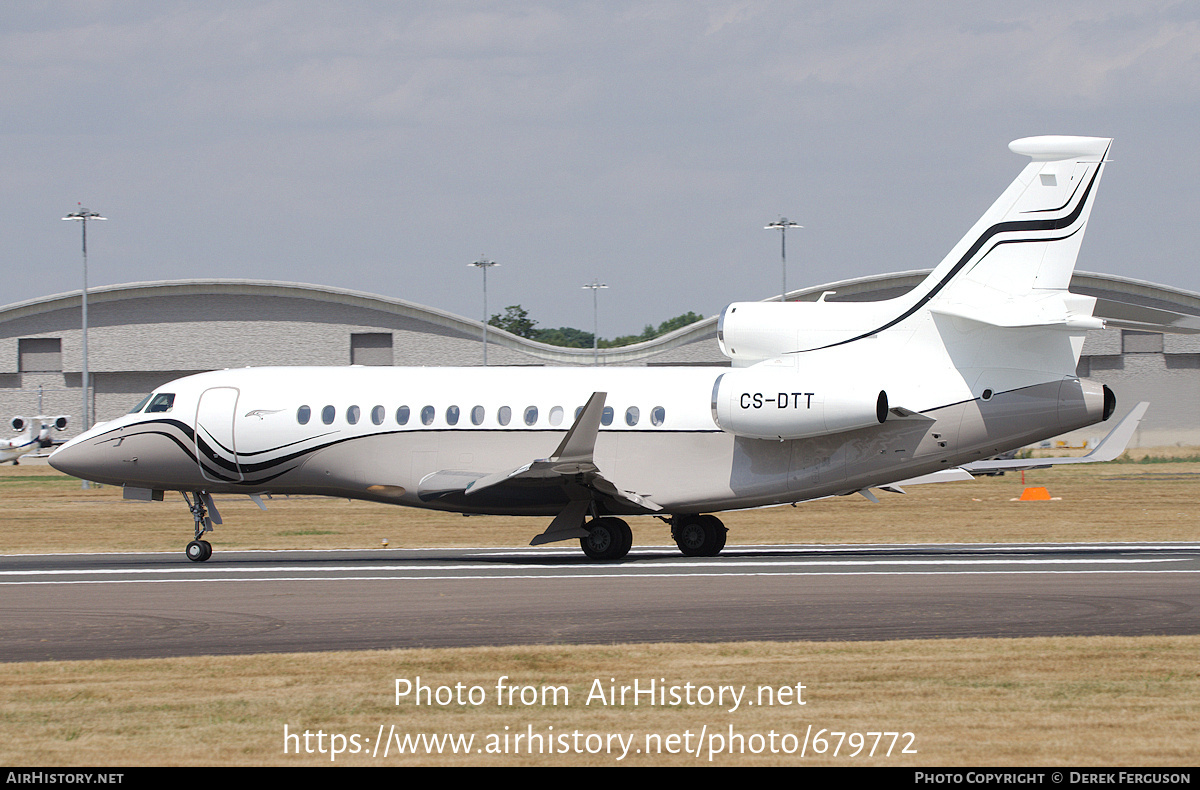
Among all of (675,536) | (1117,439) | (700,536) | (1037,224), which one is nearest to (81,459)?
(675,536)

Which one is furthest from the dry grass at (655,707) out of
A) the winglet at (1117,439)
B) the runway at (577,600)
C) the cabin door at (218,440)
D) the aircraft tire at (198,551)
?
the winglet at (1117,439)

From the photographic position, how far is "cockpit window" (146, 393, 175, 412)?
78.8 ft

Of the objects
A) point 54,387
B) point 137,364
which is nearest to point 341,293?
point 137,364

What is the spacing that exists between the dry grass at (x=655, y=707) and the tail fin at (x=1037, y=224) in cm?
922

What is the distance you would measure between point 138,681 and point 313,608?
4768 mm

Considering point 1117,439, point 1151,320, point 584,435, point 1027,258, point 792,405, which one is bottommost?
point 1117,439

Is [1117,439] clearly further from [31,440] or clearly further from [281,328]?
[31,440]

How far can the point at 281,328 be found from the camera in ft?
219

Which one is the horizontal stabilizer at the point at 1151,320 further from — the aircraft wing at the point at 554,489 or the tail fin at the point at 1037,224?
the aircraft wing at the point at 554,489

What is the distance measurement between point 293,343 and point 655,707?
59628mm

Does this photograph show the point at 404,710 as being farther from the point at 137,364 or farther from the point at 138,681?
the point at 137,364

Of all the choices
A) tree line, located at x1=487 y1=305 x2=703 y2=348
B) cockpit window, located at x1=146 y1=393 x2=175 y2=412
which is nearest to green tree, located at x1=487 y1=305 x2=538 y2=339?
tree line, located at x1=487 y1=305 x2=703 y2=348

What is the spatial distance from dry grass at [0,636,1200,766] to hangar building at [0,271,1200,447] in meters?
54.2

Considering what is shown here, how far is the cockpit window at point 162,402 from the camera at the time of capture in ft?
78.8
